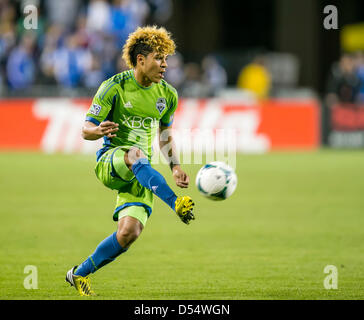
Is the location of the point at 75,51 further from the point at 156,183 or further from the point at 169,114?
the point at 156,183

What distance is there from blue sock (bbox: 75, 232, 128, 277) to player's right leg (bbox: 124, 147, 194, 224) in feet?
1.92

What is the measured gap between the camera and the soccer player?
21.8 ft

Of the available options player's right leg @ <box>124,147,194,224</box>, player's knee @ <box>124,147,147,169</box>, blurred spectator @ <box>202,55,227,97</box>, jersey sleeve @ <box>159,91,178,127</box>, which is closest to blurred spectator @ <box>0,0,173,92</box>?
blurred spectator @ <box>202,55,227,97</box>

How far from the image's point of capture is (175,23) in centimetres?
2927

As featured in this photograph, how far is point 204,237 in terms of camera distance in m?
10.3

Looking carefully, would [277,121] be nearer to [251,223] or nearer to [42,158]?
[42,158]

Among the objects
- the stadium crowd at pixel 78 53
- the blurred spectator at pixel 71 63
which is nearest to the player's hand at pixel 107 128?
the stadium crowd at pixel 78 53

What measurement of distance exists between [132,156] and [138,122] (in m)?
0.48

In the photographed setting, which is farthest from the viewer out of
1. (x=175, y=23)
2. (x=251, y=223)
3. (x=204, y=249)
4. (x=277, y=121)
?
(x=175, y=23)

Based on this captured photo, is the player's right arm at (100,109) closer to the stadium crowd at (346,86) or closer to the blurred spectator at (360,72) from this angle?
the stadium crowd at (346,86)

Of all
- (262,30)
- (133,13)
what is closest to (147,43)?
(133,13)

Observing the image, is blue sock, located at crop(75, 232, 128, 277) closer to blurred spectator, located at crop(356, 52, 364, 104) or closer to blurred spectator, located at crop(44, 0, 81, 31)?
blurred spectator, located at crop(356, 52, 364, 104)

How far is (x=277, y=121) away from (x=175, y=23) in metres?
10.1

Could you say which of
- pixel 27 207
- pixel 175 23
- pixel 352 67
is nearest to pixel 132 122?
pixel 27 207
